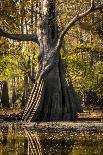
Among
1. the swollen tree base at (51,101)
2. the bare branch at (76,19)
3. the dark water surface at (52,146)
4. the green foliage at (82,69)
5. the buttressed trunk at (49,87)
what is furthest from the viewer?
the green foliage at (82,69)

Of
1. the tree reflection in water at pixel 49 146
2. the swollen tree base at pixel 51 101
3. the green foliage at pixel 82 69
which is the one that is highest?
the green foliage at pixel 82 69

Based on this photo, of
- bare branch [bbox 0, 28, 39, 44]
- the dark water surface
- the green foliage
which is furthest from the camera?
the green foliage

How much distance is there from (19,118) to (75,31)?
2363 cm

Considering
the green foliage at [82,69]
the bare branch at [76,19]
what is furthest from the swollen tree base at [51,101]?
the green foliage at [82,69]

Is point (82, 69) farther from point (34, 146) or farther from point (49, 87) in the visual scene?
point (34, 146)

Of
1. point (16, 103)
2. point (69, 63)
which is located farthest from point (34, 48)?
point (16, 103)

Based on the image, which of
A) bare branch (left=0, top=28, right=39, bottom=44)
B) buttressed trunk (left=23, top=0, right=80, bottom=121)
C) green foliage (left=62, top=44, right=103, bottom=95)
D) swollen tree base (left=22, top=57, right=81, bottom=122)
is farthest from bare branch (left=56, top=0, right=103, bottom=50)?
green foliage (left=62, top=44, right=103, bottom=95)

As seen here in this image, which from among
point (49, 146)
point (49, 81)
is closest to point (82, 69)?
point (49, 81)

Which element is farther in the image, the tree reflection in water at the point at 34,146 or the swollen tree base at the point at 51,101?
the swollen tree base at the point at 51,101

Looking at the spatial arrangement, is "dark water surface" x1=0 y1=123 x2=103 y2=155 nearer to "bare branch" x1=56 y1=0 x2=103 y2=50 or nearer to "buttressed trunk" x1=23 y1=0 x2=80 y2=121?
"buttressed trunk" x1=23 y1=0 x2=80 y2=121

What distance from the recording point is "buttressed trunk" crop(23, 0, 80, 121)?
89.6 ft

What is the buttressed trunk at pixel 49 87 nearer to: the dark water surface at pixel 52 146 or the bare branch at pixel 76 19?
the bare branch at pixel 76 19

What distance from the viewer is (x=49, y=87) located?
27.9 metres

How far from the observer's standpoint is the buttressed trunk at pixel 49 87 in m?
27.3
